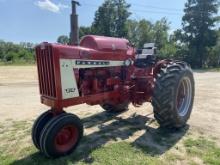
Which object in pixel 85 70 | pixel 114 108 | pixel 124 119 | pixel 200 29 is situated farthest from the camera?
pixel 200 29

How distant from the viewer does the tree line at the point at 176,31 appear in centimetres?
3453

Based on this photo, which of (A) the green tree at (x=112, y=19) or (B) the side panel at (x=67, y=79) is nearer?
(B) the side panel at (x=67, y=79)

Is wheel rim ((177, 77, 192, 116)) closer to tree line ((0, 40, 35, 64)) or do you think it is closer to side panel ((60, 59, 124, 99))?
side panel ((60, 59, 124, 99))

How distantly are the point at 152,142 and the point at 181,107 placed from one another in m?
1.54

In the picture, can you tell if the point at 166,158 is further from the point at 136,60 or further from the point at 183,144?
the point at 136,60

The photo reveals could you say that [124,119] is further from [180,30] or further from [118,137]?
[180,30]

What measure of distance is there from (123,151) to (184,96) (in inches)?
94.3

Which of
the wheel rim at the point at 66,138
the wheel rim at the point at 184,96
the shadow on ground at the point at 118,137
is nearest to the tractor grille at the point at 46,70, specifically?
the wheel rim at the point at 66,138

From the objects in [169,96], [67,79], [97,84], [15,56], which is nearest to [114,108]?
[97,84]

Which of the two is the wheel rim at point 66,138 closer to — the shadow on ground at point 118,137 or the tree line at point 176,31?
the shadow on ground at point 118,137

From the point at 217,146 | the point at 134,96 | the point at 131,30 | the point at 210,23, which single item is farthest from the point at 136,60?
the point at 131,30

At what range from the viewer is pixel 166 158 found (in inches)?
169

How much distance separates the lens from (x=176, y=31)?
36719mm

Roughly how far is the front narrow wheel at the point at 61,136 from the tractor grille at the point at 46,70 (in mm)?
449
